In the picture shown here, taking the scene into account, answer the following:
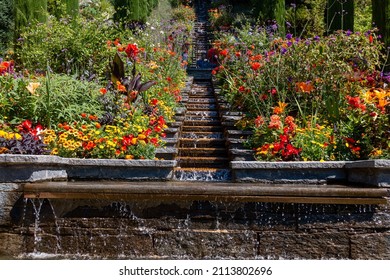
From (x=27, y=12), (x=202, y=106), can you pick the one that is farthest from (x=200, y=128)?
(x=27, y=12)

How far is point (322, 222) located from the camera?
517cm

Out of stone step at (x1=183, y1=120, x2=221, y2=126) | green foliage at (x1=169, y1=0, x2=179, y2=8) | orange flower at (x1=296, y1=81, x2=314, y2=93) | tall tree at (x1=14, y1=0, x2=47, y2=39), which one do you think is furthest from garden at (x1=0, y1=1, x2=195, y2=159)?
green foliage at (x1=169, y1=0, x2=179, y2=8)

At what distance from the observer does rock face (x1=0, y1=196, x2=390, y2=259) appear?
5180 millimetres

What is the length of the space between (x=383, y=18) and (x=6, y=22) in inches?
502

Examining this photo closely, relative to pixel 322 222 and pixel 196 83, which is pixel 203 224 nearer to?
pixel 322 222

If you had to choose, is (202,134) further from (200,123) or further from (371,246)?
(371,246)

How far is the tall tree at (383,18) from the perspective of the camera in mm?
10219

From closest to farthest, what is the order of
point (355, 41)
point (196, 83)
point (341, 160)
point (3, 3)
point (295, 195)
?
point (295, 195) → point (341, 160) → point (355, 41) → point (196, 83) → point (3, 3)

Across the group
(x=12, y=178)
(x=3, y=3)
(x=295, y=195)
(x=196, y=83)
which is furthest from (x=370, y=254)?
(x=3, y=3)

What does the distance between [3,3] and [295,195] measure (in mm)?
15822

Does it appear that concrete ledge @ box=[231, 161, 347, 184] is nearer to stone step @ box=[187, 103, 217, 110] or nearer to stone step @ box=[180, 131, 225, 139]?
stone step @ box=[180, 131, 225, 139]

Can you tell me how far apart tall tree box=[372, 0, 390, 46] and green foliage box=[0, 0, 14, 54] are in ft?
40.3

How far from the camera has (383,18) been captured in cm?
1031

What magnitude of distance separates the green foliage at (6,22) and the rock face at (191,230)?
1389 centimetres
